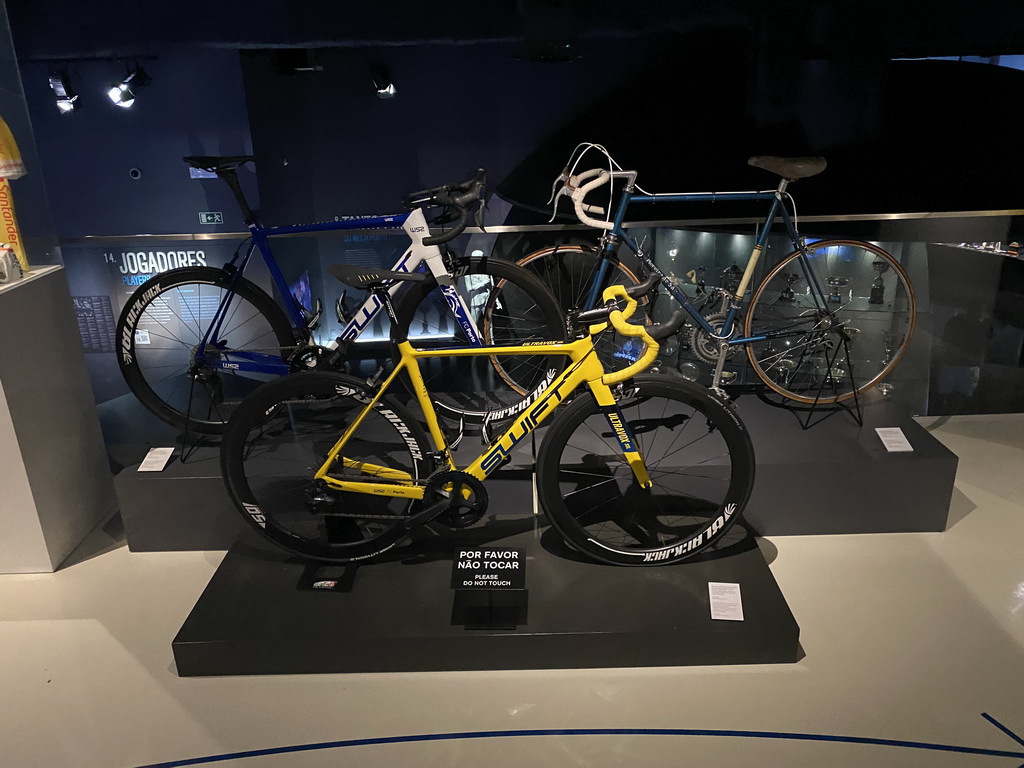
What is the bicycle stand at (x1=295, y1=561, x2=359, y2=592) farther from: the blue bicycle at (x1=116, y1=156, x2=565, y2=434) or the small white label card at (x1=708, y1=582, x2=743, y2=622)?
the small white label card at (x1=708, y1=582, x2=743, y2=622)

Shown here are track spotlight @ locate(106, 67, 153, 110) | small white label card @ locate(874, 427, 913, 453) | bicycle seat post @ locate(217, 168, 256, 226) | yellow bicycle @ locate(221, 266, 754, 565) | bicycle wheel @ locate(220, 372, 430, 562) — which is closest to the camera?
yellow bicycle @ locate(221, 266, 754, 565)

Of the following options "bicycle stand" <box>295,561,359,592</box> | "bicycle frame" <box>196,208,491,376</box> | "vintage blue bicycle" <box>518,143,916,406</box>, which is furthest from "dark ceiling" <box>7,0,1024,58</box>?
"bicycle stand" <box>295,561,359,592</box>

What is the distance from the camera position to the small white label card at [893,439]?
3.30 m

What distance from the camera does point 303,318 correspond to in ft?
11.1

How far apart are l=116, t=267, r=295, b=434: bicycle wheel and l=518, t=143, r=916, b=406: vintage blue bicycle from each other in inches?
54.6

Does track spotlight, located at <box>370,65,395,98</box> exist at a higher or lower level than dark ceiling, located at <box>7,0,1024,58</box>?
lower

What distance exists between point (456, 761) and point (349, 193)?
9.02 feet

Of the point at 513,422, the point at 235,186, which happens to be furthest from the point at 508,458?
the point at 235,186

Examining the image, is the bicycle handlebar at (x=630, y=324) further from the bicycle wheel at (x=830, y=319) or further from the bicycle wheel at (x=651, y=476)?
the bicycle wheel at (x=830, y=319)

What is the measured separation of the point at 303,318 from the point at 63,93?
173 centimetres

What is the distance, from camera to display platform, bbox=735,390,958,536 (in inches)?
127

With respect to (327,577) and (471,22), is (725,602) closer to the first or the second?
(327,577)

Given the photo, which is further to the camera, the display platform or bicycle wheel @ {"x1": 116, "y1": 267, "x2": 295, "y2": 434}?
bicycle wheel @ {"x1": 116, "y1": 267, "x2": 295, "y2": 434}

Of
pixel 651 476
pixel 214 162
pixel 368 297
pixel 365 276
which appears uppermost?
pixel 214 162
